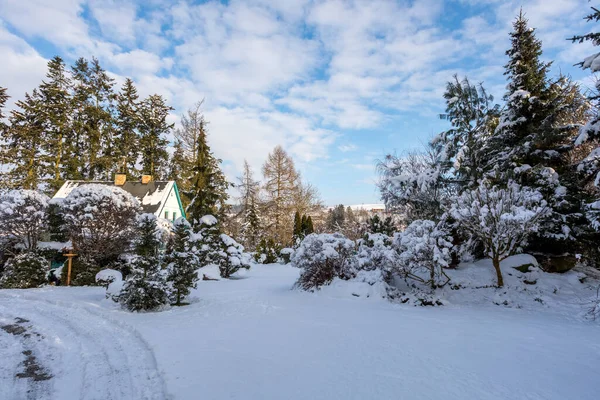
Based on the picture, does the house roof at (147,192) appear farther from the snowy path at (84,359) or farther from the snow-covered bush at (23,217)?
the snowy path at (84,359)

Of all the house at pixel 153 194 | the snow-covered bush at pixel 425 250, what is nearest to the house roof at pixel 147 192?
the house at pixel 153 194

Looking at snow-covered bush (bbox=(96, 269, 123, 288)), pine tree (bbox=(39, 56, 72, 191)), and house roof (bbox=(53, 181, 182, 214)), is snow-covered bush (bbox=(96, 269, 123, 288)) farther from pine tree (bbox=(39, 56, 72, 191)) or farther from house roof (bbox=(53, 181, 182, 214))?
pine tree (bbox=(39, 56, 72, 191))

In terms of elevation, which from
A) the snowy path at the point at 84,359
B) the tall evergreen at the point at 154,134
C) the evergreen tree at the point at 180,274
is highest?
the tall evergreen at the point at 154,134

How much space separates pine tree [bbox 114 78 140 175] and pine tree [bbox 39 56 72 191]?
4.01m

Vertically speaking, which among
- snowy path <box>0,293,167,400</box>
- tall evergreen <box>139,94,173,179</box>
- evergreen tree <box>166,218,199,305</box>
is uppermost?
tall evergreen <box>139,94,173,179</box>

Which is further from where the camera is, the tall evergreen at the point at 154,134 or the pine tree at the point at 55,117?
the tall evergreen at the point at 154,134

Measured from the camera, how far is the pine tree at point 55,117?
2402 cm

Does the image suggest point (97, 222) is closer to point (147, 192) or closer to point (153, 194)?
point (153, 194)

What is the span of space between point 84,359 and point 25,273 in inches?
399

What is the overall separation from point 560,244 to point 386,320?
7355 millimetres

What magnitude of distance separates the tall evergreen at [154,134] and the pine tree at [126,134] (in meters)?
0.67

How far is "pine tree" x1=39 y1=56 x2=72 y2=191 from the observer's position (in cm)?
2402

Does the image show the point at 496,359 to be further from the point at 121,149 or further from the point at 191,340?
the point at 121,149

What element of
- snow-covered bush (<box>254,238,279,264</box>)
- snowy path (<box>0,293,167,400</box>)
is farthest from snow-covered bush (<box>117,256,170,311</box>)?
snow-covered bush (<box>254,238,279,264</box>)
